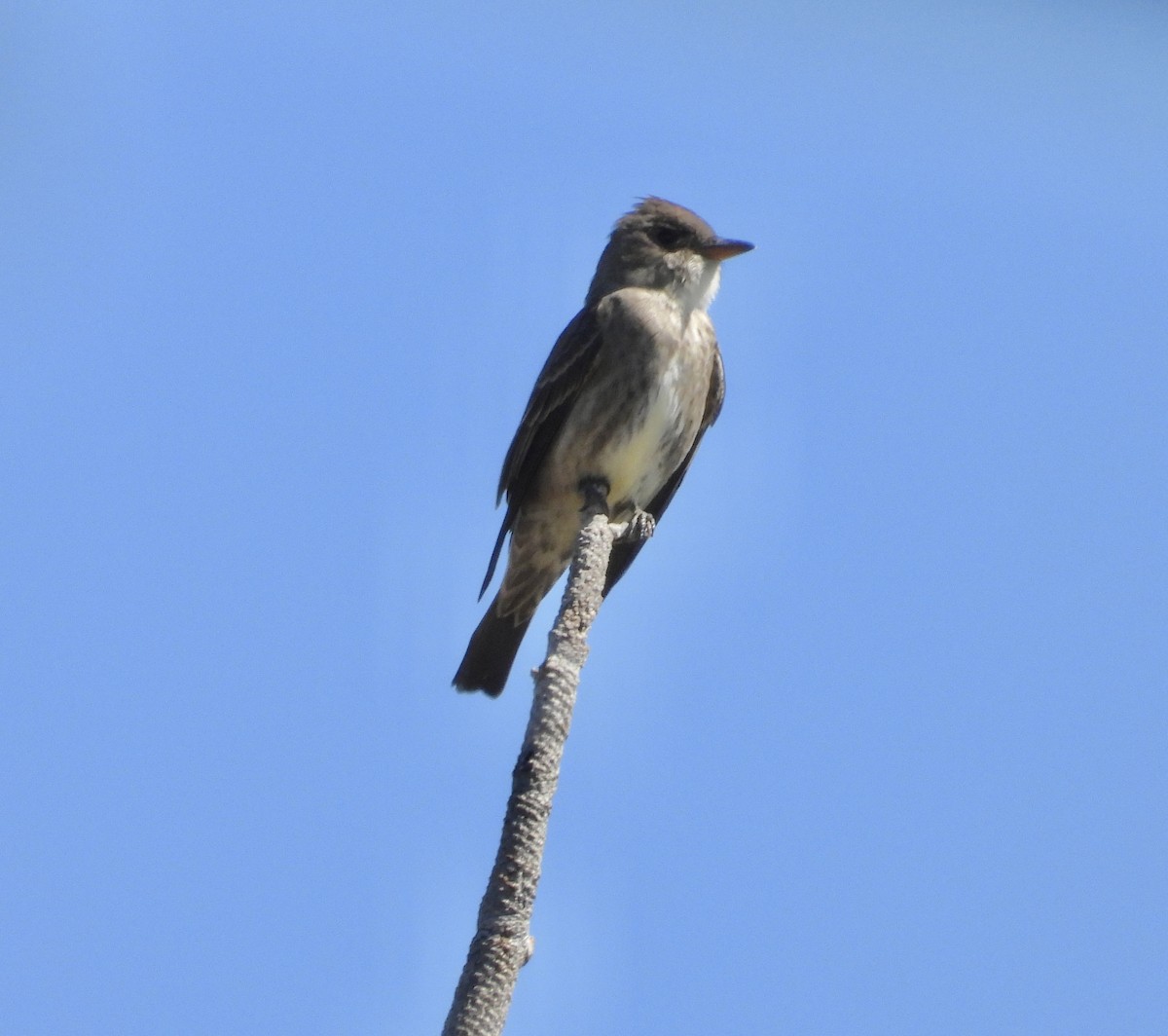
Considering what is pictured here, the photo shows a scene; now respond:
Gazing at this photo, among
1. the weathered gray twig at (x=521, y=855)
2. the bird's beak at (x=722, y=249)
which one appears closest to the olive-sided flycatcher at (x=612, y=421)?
the bird's beak at (x=722, y=249)

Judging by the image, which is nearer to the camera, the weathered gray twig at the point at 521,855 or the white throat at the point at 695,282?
the weathered gray twig at the point at 521,855

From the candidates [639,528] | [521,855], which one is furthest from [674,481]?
[521,855]

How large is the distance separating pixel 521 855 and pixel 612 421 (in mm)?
3300

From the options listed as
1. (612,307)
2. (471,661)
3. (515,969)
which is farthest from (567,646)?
(612,307)

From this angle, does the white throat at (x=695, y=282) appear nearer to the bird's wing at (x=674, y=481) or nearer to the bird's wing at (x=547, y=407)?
the bird's wing at (x=674, y=481)

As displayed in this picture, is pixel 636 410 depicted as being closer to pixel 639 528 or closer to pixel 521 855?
pixel 639 528

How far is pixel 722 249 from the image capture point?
662 centimetres

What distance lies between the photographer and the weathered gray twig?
2812 mm

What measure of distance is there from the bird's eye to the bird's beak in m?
0.15

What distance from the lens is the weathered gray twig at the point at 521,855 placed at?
2812mm

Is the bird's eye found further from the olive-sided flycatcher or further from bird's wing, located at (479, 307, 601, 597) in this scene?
bird's wing, located at (479, 307, 601, 597)

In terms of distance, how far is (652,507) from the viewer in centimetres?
677

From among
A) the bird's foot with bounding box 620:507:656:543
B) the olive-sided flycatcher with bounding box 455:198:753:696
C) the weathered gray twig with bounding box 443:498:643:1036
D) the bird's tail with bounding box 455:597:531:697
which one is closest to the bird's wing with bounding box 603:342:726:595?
the olive-sided flycatcher with bounding box 455:198:753:696

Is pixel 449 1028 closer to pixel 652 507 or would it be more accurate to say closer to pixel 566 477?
pixel 566 477
